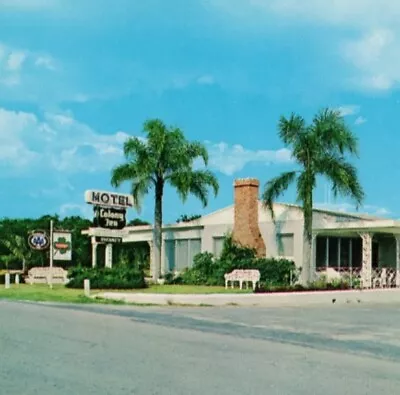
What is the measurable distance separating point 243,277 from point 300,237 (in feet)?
12.0

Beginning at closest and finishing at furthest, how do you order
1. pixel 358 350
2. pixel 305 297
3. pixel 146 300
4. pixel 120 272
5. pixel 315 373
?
pixel 315 373
pixel 358 350
pixel 146 300
pixel 305 297
pixel 120 272

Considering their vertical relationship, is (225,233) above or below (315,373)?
above

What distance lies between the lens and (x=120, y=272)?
31.8m

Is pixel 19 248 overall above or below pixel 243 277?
above

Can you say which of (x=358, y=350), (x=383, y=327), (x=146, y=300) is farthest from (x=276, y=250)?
(x=358, y=350)

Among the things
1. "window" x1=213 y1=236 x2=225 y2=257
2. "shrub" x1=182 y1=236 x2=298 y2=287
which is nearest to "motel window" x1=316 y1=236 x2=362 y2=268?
"shrub" x1=182 y1=236 x2=298 y2=287

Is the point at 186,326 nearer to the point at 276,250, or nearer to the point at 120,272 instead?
the point at 120,272

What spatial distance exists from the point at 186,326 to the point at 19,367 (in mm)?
7714

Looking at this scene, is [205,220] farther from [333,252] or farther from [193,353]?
[193,353]

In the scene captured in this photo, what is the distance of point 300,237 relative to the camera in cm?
3419

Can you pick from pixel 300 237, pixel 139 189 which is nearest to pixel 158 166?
pixel 139 189

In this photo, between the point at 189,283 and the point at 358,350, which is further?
the point at 189,283

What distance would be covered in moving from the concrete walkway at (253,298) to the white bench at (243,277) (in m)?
4.67

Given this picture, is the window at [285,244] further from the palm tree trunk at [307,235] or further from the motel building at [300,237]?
the palm tree trunk at [307,235]
